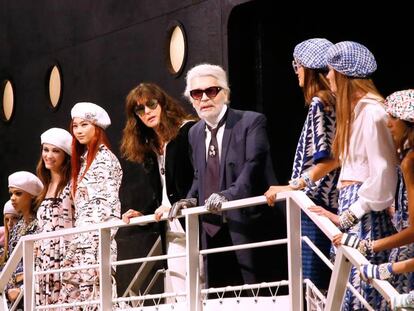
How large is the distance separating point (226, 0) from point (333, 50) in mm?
2434

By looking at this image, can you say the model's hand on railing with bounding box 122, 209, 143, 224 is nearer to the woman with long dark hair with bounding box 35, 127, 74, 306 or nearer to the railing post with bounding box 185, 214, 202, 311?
the railing post with bounding box 185, 214, 202, 311

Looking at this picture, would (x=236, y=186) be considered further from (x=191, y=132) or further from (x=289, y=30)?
(x=289, y=30)

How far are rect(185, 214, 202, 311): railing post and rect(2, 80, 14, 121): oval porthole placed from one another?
438 centimetres

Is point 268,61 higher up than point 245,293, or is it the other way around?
point 268,61

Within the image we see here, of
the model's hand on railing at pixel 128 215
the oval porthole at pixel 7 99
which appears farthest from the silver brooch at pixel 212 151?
the oval porthole at pixel 7 99

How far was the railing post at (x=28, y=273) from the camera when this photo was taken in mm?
7254

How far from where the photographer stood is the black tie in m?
6.17

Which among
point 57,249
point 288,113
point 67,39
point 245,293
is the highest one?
point 67,39

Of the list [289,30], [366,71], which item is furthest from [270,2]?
[366,71]

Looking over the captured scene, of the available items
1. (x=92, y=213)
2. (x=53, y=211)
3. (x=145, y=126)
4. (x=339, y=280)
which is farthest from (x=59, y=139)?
(x=339, y=280)

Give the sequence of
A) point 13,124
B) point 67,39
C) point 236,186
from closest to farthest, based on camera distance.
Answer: point 236,186 → point 67,39 → point 13,124

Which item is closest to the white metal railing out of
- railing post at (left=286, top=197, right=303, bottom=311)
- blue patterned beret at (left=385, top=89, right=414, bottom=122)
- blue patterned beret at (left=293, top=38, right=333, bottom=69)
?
railing post at (left=286, top=197, right=303, bottom=311)

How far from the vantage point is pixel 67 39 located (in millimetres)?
9328

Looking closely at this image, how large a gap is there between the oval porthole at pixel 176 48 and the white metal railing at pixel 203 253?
158 cm
